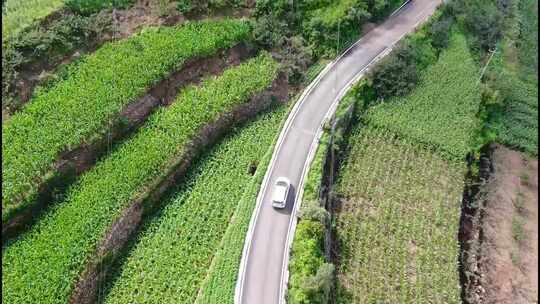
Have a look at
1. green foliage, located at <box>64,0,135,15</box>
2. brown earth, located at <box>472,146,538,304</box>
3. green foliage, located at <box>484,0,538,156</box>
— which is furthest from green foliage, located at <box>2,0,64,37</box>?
green foliage, located at <box>484,0,538,156</box>

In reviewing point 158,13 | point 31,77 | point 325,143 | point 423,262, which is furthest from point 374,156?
point 31,77

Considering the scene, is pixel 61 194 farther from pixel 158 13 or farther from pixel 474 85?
pixel 474 85

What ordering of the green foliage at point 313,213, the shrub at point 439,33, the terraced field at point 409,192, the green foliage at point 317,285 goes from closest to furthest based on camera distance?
the green foliage at point 317,285 < the green foliage at point 313,213 < the terraced field at point 409,192 < the shrub at point 439,33

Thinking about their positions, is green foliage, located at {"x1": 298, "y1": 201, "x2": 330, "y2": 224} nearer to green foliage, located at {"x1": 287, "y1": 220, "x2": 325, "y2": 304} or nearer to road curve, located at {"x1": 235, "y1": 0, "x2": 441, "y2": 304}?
green foliage, located at {"x1": 287, "y1": 220, "x2": 325, "y2": 304}

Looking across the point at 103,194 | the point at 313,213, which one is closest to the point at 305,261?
the point at 313,213

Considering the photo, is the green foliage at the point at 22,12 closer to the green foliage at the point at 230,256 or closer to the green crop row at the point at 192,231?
the green crop row at the point at 192,231

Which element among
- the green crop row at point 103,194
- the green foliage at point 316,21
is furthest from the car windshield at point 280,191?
the green foliage at point 316,21

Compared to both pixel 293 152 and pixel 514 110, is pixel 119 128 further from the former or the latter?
pixel 514 110
